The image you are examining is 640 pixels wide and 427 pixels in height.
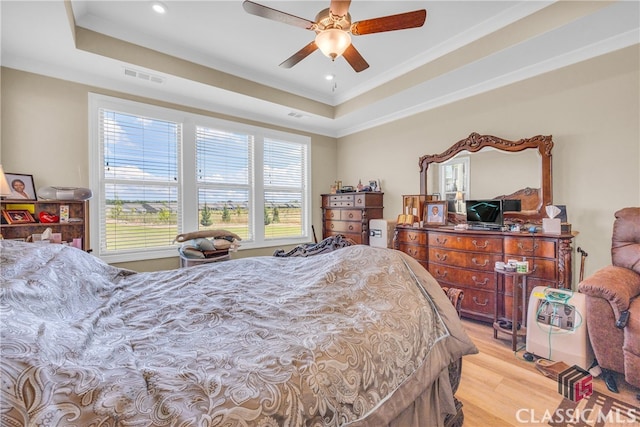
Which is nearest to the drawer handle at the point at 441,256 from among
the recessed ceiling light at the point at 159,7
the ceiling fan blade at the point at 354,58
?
the ceiling fan blade at the point at 354,58

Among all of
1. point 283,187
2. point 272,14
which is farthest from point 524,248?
point 283,187

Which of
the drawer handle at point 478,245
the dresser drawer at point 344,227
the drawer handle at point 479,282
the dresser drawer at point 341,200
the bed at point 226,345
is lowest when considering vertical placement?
the drawer handle at point 479,282

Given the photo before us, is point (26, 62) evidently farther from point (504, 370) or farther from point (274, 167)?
point (504, 370)

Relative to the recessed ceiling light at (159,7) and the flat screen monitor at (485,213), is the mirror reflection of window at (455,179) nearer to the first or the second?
the flat screen monitor at (485,213)

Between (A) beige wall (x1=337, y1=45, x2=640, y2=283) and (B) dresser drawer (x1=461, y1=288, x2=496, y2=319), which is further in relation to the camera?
(B) dresser drawer (x1=461, y1=288, x2=496, y2=319)

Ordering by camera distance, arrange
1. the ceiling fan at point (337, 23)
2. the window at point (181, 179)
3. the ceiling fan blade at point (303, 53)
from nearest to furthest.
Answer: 1. the ceiling fan at point (337, 23)
2. the ceiling fan blade at point (303, 53)
3. the window at point (181, 179)

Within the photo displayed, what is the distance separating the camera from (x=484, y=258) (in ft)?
9.70

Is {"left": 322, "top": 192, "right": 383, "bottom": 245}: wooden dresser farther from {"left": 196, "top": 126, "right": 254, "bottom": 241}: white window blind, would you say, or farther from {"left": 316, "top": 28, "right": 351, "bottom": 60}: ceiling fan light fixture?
{"left": 316, "top": 28, "right": 351, "bottom": 60}: ceiling fan light fixture

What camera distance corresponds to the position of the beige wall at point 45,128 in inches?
113

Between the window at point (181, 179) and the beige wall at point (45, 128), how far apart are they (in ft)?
0.41

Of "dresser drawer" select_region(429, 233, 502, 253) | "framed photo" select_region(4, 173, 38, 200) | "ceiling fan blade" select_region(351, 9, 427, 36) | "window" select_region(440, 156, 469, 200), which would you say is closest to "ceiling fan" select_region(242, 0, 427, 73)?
"ceiling fan blade" select_region(351, 9, 427, 36)

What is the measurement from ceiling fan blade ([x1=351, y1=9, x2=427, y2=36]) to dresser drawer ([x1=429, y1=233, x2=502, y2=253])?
2.15 metres

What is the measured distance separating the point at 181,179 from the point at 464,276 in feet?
12.7

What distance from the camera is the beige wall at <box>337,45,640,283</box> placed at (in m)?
2.50
